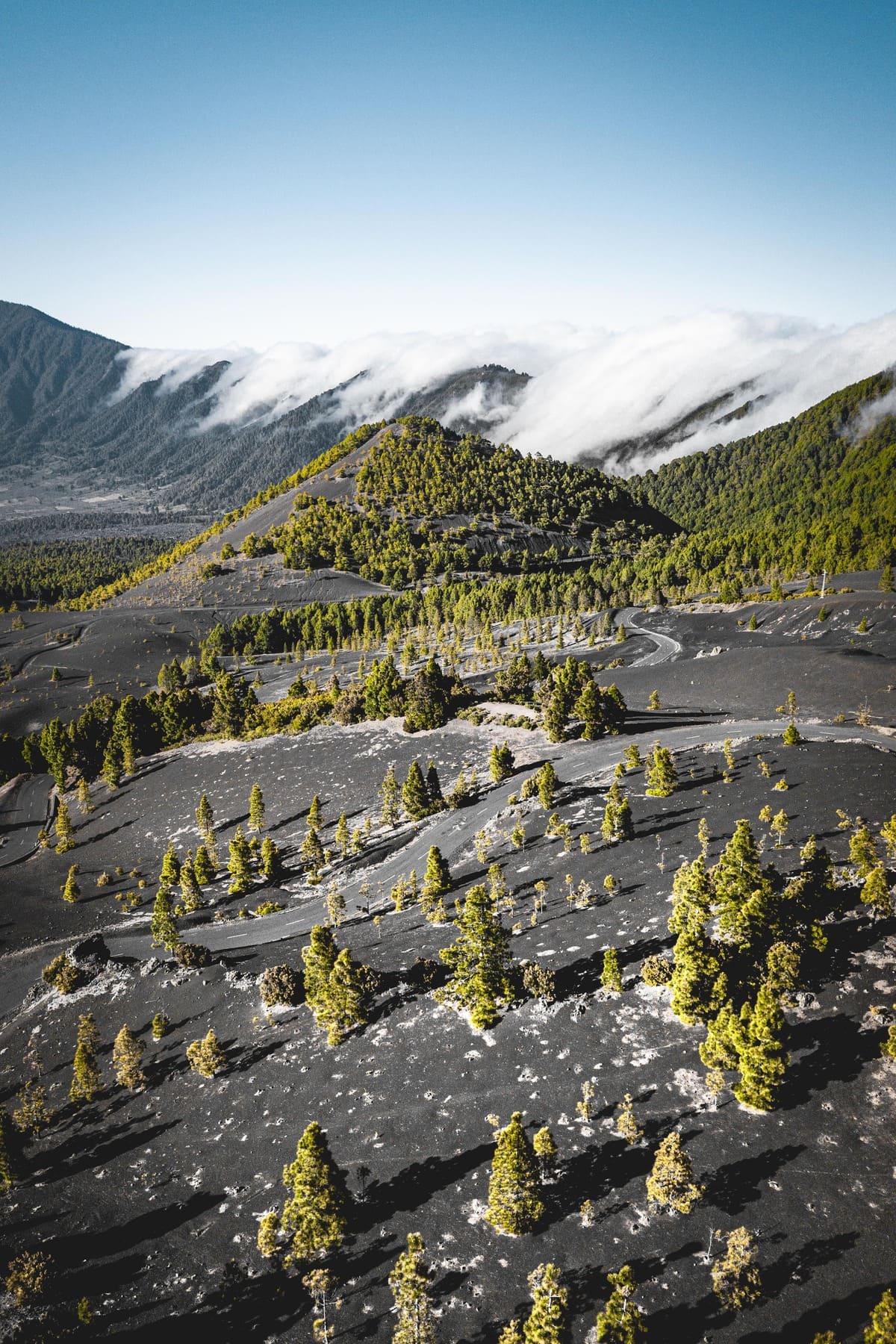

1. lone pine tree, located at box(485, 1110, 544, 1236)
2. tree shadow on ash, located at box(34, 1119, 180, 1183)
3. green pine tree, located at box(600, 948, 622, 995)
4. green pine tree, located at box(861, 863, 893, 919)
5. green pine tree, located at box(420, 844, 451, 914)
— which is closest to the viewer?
lone pine tree, located at box(485, 1110, 544, 1236)

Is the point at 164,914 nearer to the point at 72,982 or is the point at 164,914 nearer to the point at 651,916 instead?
the point at 72,982

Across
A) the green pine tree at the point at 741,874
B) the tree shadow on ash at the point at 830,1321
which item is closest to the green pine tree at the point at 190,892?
the green pine tree at the point at 741,874

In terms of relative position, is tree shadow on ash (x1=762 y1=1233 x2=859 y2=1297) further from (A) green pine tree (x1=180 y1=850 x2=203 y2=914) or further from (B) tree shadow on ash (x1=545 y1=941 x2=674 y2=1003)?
(A) green pine tree (x1=180 y1=850 x2=203 y2=914)

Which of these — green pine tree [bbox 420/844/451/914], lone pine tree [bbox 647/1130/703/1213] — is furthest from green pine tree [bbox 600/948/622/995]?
green pine tree [bbox 420/844/451/914]

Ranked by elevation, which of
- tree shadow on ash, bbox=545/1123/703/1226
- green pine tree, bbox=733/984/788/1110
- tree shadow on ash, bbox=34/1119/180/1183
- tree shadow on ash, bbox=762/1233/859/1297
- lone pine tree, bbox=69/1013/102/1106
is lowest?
tree shadow on ash, bbox=34/1119/180/1183

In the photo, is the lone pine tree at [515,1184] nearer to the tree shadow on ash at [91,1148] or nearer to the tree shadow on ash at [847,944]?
the tree shadow on ash at [847,944]

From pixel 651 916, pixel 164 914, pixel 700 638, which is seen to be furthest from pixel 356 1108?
pixel 700 638
